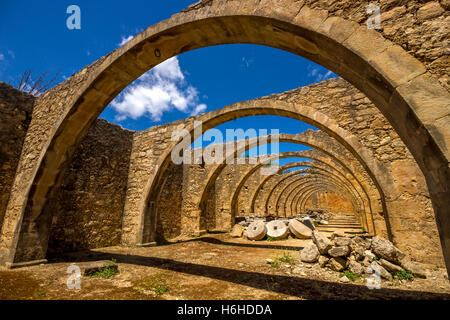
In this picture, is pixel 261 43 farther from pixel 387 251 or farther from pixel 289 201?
pixel 289 201

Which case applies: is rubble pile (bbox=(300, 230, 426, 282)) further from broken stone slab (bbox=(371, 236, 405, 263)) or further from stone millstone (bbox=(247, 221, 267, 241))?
stone millstone (bbox=(247, 221, 267, 241))

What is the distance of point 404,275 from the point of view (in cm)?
323

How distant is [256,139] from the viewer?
989cm

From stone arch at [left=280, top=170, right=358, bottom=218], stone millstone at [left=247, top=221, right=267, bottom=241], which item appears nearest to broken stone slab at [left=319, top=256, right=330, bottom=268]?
stone millstone at [left=247, top=221, right=267, bottom=241]

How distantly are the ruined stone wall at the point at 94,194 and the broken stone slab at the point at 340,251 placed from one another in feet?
20.5

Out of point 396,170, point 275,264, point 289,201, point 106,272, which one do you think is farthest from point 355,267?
point 289,201

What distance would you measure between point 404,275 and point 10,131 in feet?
29.1

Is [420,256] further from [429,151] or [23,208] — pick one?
[23,208]

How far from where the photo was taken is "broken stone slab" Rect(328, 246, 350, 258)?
148 inches

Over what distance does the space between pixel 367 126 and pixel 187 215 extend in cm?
819

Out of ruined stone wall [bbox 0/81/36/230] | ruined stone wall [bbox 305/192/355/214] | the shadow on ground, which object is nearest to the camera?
the shadow on ground

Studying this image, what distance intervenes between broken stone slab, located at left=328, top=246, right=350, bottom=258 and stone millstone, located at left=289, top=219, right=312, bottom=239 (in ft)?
16.6

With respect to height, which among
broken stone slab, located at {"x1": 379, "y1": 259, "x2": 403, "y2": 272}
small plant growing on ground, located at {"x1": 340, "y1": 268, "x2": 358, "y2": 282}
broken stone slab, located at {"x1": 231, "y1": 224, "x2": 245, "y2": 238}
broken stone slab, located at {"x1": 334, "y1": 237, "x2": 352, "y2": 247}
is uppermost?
broken stone slab, located at {"x1": 334, "y1": 237, "x2": 352, "y2": 247}

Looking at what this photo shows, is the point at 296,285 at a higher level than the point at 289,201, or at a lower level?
lower
